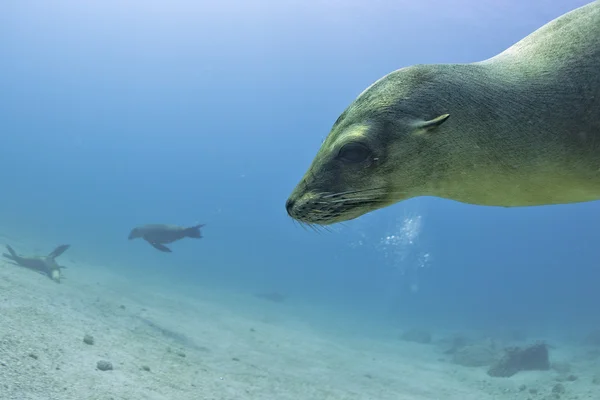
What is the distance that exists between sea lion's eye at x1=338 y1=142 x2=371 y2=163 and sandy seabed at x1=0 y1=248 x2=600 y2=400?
3.11 meters

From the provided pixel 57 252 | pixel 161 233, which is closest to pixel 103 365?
pixel 161 233

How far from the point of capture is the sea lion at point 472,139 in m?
2.04

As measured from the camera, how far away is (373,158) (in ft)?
6.86

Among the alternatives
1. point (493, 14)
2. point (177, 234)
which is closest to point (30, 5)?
point (493, 14)

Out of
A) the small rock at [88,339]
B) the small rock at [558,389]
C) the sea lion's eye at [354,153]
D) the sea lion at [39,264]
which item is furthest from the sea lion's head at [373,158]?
the sea lion at [39,264]

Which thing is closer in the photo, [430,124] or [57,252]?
[430,124]

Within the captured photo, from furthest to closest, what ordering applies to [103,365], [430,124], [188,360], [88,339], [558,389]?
[558,389]
[188,360]
[88,339]
[103,365]
[430,124]

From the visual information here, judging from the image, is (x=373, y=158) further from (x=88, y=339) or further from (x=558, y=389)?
(x=558, y=389)

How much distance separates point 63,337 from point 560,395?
8.05 m

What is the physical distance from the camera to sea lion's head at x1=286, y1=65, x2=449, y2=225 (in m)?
2.06

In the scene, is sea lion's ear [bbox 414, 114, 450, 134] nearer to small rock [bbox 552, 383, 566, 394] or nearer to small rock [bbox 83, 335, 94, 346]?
small rock [bbox 83, 335, 94, 346]

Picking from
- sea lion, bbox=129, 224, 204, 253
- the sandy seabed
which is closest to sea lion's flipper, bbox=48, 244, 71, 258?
the sandy seabed

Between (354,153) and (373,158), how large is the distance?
0.08 meters

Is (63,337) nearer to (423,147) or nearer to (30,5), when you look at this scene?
(423,147)
